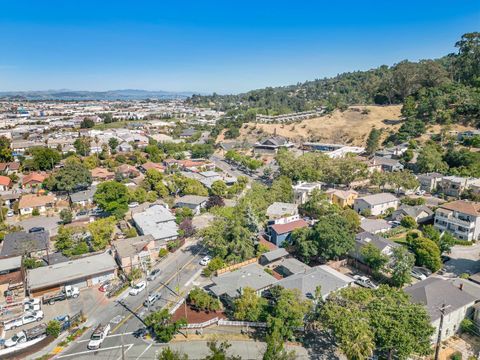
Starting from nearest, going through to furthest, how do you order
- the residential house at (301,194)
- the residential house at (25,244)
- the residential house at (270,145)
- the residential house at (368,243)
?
1. the residential house at (368,243)
2. the residential house at (25,244)
3. the residential house at (301,194)
4. the residential house at (270,145)

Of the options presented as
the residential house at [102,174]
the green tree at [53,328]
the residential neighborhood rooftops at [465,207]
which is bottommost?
the green tree at [53,328]

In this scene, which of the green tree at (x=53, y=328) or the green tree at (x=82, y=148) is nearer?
the green tree at (x=53, y=328)

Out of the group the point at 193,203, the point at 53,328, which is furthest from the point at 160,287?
the point at 193,203

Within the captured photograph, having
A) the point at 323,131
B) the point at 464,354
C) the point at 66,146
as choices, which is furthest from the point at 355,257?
the point at 66,146

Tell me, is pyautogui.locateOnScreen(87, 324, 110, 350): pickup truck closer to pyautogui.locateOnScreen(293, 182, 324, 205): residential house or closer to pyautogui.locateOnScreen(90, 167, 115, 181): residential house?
pyautogui.locateOnScreen(293, 182, 324, 205): residential house

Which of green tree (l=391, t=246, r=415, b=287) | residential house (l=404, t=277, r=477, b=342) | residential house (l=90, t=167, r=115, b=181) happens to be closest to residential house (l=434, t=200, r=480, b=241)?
green tree (l=391, t=246, r=415, b=287)

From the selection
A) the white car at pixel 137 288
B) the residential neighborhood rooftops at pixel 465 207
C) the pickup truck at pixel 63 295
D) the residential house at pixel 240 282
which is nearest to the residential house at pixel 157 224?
the white car at pixel 137 288

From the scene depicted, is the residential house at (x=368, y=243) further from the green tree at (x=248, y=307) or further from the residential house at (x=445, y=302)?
the green tree at (x=248, y=307)
